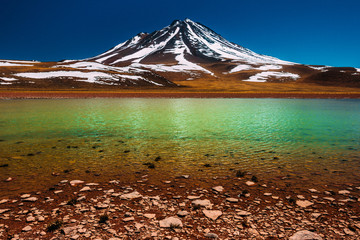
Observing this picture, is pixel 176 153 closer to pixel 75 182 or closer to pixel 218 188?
pixel 218 188

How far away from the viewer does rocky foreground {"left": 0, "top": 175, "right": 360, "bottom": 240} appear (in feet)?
20.8

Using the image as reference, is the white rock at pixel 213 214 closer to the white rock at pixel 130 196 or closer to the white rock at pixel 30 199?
the white rock at pixel 130 196

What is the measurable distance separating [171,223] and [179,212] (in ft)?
2.21

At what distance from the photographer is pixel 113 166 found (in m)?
11.9

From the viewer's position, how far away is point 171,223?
6758 mm

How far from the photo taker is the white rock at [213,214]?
23.3 ft

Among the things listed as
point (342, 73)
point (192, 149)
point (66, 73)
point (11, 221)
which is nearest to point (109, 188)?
point (11, 221)

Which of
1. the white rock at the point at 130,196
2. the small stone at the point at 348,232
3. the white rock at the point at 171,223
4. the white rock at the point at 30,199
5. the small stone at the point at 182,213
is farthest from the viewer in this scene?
the white rock at the point at 130,196

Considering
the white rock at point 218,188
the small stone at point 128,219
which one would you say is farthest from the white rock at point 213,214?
the small stone at point 128,219

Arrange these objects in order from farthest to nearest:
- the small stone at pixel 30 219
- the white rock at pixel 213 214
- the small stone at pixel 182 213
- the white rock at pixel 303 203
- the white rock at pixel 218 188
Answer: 1. the white rock at pixel 218 188
2. the white rock at pixel 303 203
3. the small stone at pixel 182 213
4. the white rock at pixel 213 214
5. the small stone at pixel 30 219

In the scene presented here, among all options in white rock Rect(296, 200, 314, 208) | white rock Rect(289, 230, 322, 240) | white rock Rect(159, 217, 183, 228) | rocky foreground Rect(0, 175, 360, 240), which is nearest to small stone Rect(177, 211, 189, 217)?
rocky foreground Rect(0, 175, 360, 240)

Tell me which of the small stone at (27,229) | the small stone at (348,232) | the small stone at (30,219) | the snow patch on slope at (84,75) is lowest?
the small stone at (348,232)

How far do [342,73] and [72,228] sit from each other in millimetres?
213531

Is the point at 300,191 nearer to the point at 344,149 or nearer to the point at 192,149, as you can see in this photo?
the point at 192,149
